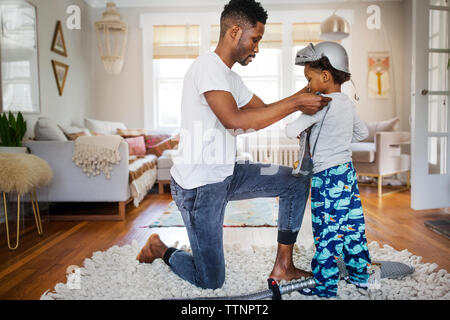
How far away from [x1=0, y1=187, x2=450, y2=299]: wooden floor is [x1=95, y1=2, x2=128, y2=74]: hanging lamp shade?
2.78 m

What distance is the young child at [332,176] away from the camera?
1.33 m

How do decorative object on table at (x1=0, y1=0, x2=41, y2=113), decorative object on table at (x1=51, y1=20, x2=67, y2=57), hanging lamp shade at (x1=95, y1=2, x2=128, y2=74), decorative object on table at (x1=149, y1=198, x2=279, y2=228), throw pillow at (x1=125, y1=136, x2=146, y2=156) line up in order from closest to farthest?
decorative object on table at (x1=149, y1=198, x2=279, y2=228)
decorative object on table at (x1=0, y1=0, x2=41, y2=113)
decorative object on table at (x1=51, y1=20, x2=67, y2=57)
throw pillow at (x1=125, y1=136, x2=146, y2=156)
hanging lamp shade at (x1=95, y1=2, x2=128, y2=74)

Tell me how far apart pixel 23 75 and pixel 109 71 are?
1.92 m

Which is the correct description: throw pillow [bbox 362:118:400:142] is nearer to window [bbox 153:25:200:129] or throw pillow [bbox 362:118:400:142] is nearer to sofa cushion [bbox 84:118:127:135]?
window [bbox 153:25:200:129]

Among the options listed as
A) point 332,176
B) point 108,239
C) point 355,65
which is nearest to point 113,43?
point 355,65

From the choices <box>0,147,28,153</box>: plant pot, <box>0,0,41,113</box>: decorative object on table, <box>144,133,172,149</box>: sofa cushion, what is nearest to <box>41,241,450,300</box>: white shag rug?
<box>0,147,28,153</box>: plant pot

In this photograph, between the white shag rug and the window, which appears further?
the window

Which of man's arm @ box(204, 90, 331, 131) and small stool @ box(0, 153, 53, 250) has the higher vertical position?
man's arm @ box(204, 90, 331, 131)

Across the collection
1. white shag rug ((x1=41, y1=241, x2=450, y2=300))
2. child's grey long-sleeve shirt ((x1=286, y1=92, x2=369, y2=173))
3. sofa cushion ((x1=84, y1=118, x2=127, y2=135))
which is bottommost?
white shag rug ((x1=41, y1=241, x2=450, y2=300))

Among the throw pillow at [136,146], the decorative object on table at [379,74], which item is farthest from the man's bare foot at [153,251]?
the decorative object on table at [379,74]

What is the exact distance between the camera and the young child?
52.5 inches

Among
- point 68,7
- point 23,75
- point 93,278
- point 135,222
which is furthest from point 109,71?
point 93,278

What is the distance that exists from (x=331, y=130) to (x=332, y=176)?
18 cm

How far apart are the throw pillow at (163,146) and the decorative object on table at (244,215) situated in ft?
3.90
